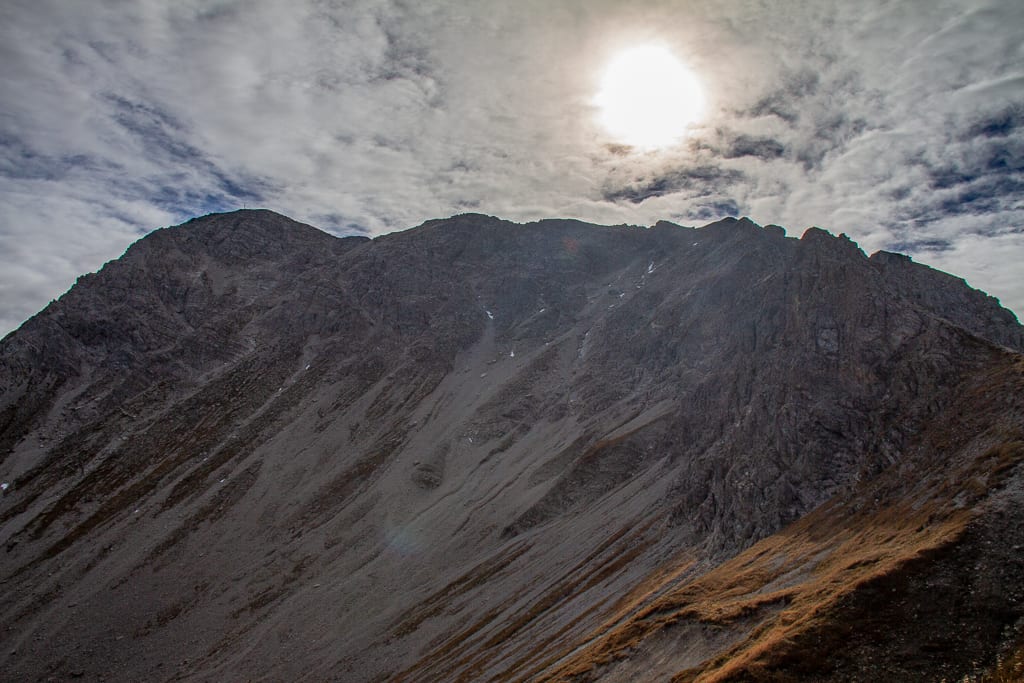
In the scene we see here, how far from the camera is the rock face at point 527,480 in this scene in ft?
137

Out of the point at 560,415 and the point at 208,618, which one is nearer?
the point at 208,618

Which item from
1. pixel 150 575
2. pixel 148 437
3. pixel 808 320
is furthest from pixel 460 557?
pixel 148 437

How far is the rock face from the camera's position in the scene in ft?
137

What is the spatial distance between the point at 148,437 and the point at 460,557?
93851 millimetres

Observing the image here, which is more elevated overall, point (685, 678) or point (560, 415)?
point (560, 415)

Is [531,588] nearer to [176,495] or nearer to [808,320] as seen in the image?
[808,320]

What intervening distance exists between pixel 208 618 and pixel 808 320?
117 m

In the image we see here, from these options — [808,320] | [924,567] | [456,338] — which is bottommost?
[924,567]

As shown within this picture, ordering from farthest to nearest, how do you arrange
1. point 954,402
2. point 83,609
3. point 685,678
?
point 83,609 < point 954,402 < point 685,678

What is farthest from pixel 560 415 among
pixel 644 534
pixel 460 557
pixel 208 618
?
pixel 208 618

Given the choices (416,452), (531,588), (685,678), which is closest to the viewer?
(685,678)

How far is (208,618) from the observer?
319ft

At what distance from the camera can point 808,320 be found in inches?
3836

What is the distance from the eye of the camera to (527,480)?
115312 mm
